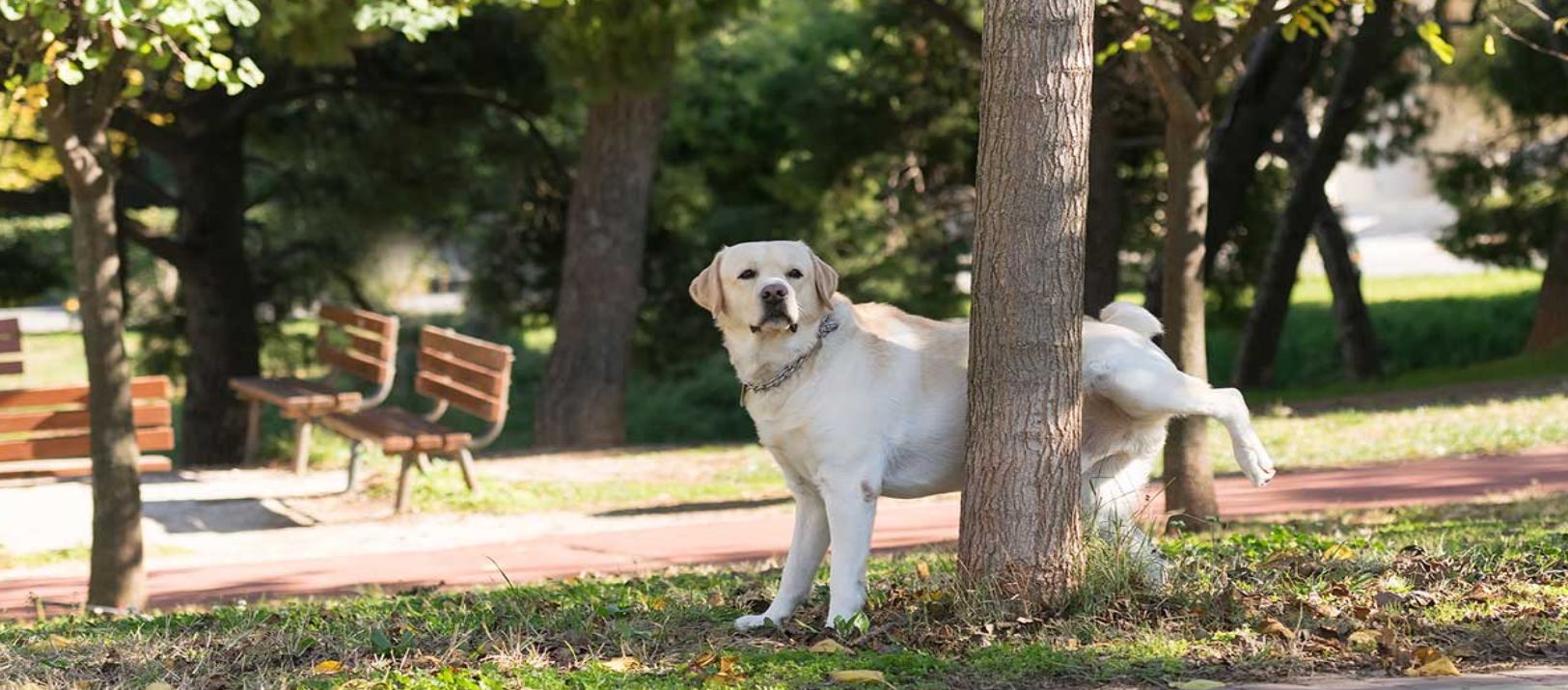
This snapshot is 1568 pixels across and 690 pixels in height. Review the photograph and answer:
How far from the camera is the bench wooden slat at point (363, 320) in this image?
534 inches

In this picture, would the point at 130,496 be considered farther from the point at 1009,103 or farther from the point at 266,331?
the point at 266,331

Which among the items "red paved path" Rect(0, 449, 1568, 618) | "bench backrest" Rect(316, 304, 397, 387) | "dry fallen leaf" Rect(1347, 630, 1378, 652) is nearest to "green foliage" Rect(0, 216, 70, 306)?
"bench backrest" Rect(316, 304, 397, 387)

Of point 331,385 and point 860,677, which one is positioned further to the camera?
point 331,385

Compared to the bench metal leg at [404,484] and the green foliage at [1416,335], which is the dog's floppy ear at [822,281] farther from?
the green foliage at [1416,335]

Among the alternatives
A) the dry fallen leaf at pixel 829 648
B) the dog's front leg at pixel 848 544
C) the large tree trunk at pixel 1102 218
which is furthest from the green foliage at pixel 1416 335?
the dry fallen leaf at pixel 829 648

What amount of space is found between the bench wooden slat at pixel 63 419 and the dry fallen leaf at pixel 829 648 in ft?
23.2

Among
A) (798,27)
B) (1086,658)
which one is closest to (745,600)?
(1086,658)

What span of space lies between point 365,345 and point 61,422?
2.87m

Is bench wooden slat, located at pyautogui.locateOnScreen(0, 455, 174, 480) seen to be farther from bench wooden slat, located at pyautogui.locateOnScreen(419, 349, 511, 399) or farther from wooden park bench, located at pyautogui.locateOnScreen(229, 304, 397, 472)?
bench wooden slat, located at pyautogui.locateOnScreen(419, 349, 511, 399)

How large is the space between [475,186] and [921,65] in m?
5.82

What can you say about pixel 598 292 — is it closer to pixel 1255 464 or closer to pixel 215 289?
pixel 215 289

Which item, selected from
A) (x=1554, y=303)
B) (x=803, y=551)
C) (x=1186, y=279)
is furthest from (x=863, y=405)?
(x=1554, y=303)

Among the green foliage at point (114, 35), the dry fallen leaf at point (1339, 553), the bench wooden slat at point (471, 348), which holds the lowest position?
the dry fallen leaf at point (1339, 553)

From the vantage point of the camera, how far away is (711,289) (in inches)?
237
